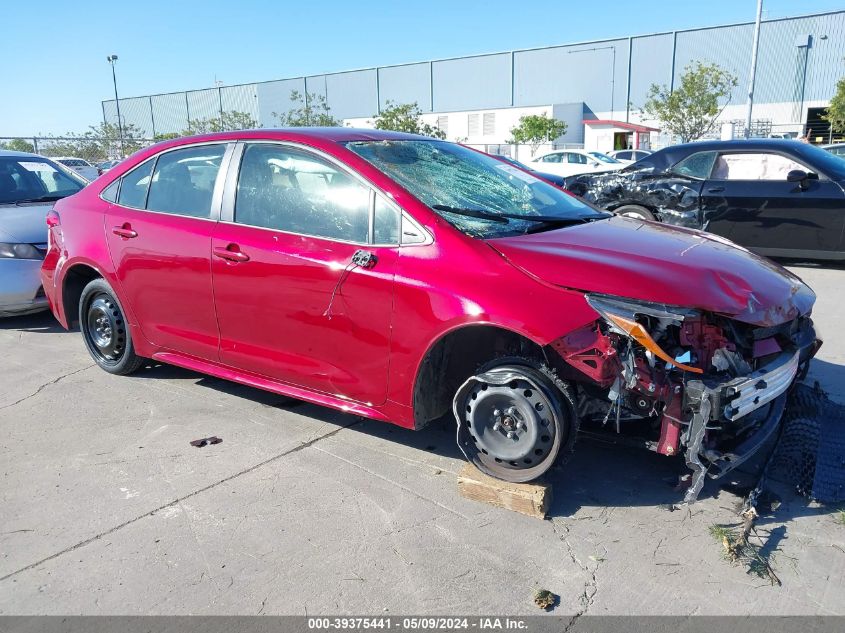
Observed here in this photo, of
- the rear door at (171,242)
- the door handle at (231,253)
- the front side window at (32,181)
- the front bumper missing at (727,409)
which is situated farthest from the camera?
the front side window at (32,181)

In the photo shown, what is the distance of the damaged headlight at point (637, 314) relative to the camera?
2.84m

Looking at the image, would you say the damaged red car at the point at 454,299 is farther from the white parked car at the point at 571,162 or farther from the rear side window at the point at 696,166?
the white parked car at the point at 571,162

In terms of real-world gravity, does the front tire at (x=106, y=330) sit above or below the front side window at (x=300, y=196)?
below

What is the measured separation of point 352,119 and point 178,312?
61.7 m

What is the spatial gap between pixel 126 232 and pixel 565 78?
5520 centimetres

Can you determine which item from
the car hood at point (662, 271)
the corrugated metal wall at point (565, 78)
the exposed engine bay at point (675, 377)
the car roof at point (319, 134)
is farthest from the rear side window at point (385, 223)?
the corrugated metal wall at point (565, 78)

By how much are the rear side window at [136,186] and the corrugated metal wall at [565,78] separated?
47.1m

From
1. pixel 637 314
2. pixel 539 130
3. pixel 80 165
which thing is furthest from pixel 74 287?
pixel 539 130

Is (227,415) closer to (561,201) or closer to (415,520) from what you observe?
(415,520)

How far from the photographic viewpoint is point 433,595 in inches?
103

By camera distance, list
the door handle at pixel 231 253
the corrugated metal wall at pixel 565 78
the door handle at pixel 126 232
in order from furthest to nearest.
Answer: the corrugated metal wall at pixel 565 78, the door handle at pixel 126 232, the door handle at pixel 231 253

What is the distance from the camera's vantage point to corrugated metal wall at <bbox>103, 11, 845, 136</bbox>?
43.4 m

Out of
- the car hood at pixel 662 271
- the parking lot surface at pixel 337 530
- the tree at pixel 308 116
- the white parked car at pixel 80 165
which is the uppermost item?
the tree at pixel 308 116

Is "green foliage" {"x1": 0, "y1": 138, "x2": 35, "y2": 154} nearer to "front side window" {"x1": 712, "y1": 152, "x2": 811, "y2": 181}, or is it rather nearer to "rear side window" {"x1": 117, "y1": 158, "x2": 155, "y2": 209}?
"rear side window" {"x1": 117, "y1": 158, "x2": 155, "y2": 209}
